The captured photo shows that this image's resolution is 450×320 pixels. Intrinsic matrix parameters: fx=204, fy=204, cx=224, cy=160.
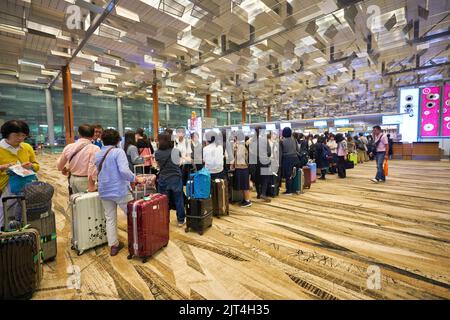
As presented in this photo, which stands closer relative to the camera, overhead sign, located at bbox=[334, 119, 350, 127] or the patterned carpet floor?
the patterned carpet floor

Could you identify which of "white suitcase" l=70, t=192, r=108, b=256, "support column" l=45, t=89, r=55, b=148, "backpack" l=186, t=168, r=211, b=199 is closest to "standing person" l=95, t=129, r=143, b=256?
"white suitcase" l=70, t=192, r=108, b=256

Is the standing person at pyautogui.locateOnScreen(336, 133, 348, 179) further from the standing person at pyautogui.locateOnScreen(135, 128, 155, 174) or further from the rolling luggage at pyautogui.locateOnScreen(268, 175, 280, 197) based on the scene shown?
the standing person at pyautogui.locateOnScreen(135, 128, 155, 174)

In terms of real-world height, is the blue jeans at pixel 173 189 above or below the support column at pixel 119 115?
below

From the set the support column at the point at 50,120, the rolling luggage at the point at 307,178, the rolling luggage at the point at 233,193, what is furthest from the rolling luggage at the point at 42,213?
the support column at the point at 50,120

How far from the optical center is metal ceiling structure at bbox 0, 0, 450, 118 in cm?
543

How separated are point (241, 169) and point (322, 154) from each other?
395 centimetres

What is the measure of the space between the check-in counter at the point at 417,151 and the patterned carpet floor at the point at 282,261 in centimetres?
1118

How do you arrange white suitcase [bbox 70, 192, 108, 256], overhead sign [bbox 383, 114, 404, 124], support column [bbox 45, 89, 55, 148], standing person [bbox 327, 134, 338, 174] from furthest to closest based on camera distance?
support column [bbox 45, 89, 55, 148]
overhead sign [bbox 383, 114, 404, 124]
standing person [bbox 327, 134, 338, 174]
white suitcase [bbox 70, 192, 108, 256]

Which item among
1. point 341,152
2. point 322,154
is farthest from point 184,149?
point 341,152

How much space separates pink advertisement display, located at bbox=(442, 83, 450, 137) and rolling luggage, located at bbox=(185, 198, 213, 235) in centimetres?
1215

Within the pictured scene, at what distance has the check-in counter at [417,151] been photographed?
450 inches

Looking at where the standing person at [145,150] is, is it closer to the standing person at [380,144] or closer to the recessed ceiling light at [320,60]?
the standing person at [380,144]
